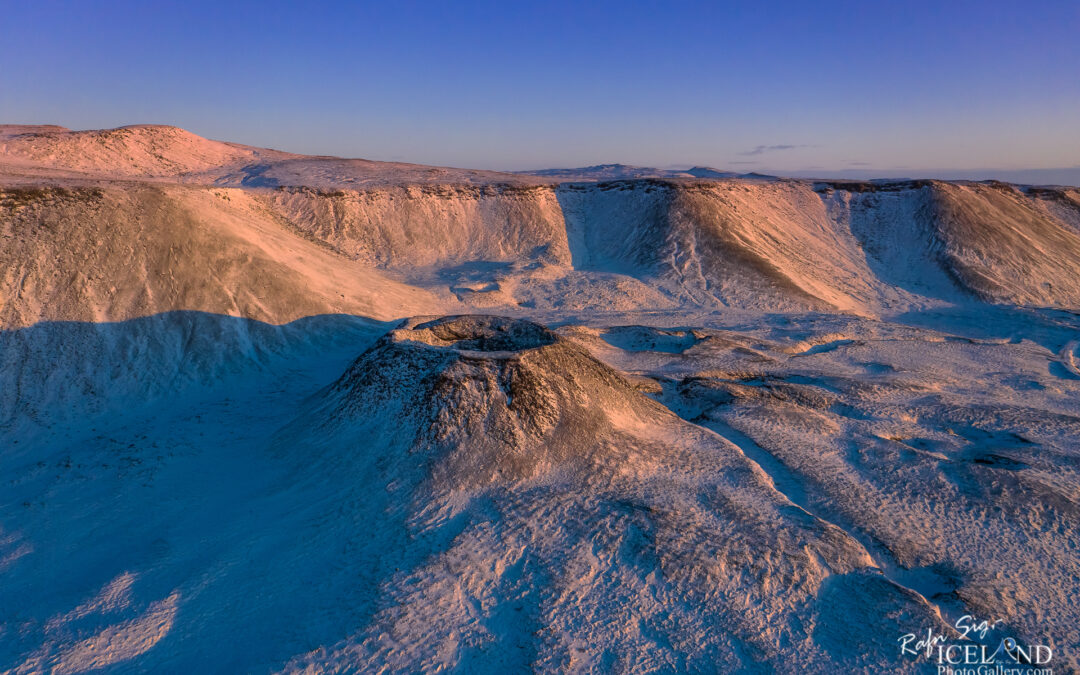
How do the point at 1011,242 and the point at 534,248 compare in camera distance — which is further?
the point at 1011,242

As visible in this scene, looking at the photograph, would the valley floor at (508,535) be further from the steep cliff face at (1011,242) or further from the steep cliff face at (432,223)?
the steep cliff face at (1011,242)

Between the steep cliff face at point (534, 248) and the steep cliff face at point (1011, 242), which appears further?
the steep cliff face at point (1011, 242)

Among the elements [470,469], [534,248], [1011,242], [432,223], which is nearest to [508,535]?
[470,469]

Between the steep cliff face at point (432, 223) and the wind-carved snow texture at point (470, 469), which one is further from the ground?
the steep cliff face at point (432, 223)

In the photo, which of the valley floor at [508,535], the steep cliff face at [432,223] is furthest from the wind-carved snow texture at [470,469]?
the steep cliff face at [432,223]

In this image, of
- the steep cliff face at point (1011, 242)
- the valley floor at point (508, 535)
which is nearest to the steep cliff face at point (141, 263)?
the valley floor at point (508, 535)

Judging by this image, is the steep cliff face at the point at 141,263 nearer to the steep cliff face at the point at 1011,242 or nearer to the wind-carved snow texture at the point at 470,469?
the wind-carved snow texture at the point at 470,469

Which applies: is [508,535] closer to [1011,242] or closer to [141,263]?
[141,263]

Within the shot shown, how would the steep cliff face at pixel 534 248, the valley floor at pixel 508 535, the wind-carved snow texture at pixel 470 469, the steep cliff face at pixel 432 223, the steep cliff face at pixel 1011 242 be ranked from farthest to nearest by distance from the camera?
the steep cliff face at pixel 1011 242 < the steep cliff face at pixel 432 223 < the steep cliff face at pixel 534 248 < the wind-carved snow texture at pixel 470 469 < the valley floor at pixel 508 535

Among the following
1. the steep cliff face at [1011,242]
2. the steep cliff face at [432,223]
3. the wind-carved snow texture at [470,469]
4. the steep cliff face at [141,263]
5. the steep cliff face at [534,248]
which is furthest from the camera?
the steep cliff face at [1011,242]
